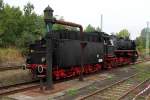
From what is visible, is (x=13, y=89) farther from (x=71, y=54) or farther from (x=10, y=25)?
(x=10, y=25)

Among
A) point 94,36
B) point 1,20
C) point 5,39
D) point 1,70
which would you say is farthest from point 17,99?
point 1,20

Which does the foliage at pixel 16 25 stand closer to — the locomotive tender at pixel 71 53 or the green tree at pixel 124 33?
the locomotive tender at pixel 71 53

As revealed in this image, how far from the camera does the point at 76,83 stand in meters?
15.0

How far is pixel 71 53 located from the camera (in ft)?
52.8

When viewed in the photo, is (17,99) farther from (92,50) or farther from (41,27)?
(41,27)

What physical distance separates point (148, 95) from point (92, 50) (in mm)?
7588

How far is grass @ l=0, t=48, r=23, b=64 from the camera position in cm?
2545

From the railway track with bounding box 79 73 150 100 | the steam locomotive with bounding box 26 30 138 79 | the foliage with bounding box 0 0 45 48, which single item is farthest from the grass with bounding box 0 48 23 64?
the railway track with bounding box 79 73 150 100

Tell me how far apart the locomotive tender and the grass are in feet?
31.3

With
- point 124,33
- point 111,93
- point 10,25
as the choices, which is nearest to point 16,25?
point 10,25

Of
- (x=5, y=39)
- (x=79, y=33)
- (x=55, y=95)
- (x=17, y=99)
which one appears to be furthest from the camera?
(x=5, y=39)

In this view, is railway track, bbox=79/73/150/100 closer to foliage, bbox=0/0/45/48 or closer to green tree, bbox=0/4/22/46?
foliage, bbox=0/0/45/48

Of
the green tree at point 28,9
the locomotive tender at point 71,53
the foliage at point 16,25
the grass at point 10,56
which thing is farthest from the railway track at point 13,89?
the green tree at point 28,9

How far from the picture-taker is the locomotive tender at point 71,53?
1470 cm
